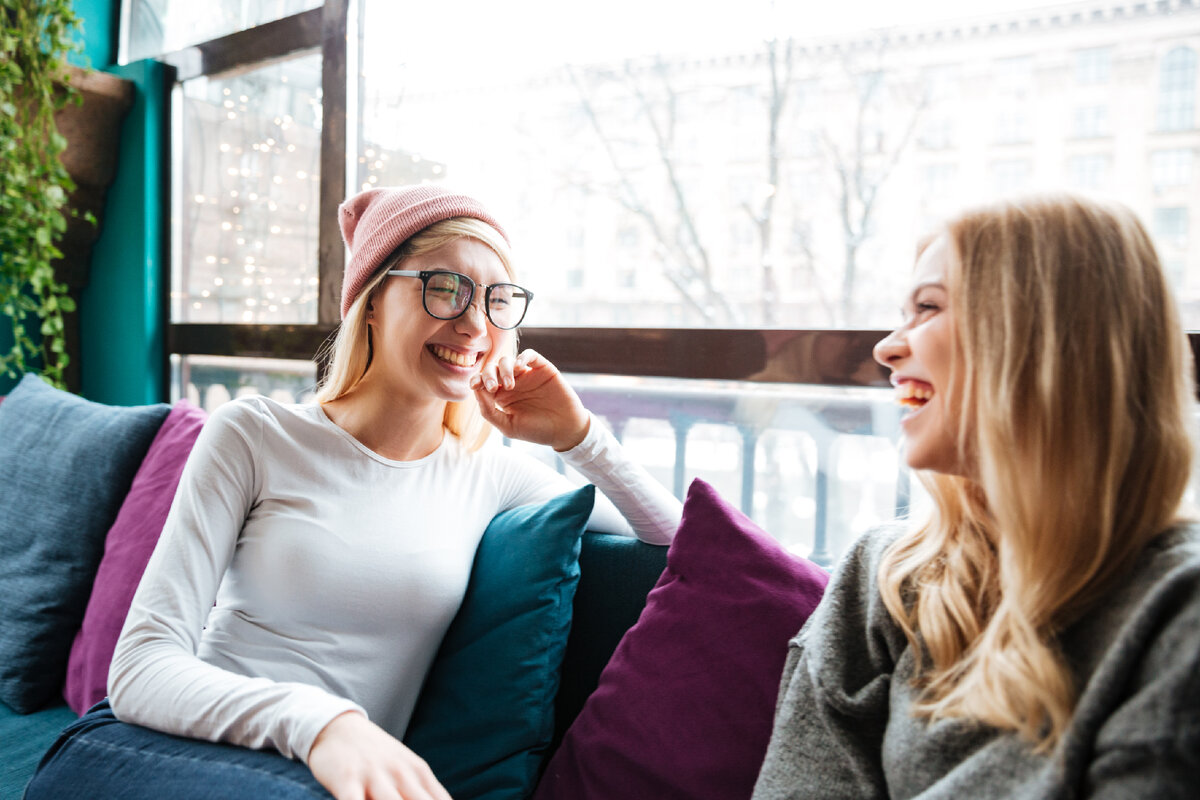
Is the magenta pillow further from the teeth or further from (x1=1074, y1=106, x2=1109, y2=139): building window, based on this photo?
(x1=1074, y1=106, x2=1109, y2=139): building window

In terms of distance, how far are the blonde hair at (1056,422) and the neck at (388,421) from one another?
0.87 metres

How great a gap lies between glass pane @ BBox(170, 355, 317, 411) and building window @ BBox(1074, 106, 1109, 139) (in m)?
1.99

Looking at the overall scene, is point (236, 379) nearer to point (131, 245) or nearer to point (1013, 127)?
point (131, 245)

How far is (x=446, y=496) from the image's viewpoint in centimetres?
132

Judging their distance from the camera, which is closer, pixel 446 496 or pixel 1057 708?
pixel 1057 708

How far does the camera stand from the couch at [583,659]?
102cm

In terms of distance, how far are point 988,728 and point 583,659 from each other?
2.24 feet

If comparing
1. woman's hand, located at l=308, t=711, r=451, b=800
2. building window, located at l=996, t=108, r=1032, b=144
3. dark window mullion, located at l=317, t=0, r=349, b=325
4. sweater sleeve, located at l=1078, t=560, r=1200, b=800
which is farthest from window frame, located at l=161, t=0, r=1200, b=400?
woman's hand, located at l=308, t=711, r=451, b=800

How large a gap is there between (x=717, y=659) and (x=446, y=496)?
0.53 m

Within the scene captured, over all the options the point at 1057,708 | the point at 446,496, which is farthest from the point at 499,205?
the point at 1057,708

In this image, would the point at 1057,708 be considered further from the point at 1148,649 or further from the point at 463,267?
the point at 463,267

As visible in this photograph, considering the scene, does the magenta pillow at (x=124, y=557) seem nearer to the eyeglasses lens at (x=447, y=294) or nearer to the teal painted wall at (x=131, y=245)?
the eyeglasses lens at (x=447, y=294)

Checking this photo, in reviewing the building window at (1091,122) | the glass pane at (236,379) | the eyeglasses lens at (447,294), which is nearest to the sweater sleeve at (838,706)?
Result: the eyeglasses lens at (447,294)

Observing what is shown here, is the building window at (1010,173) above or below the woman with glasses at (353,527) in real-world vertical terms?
above
